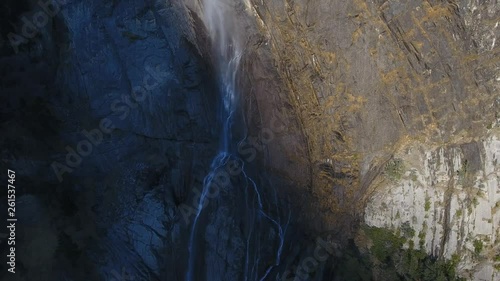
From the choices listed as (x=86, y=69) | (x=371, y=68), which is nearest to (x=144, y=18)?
(x=86, y=69)

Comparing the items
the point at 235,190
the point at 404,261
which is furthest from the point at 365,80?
the point at 404,261

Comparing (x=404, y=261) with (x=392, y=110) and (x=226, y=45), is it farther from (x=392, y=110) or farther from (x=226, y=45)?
(x=226, y=45)

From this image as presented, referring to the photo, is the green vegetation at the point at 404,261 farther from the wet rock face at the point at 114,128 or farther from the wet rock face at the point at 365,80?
the wet rock face at the point at 114,128

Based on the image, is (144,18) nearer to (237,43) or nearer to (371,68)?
(237,43)

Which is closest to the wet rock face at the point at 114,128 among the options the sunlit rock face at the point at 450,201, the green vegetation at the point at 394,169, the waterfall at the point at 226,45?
the waterfall at the point at 226,45

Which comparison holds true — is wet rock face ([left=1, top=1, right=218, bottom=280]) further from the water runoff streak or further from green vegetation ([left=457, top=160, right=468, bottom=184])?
green vegetation ([left=457, top=160, right=468, bottom=184])

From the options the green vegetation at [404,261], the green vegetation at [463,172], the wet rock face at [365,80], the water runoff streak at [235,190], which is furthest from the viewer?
the water runoff streak at [235,190]
